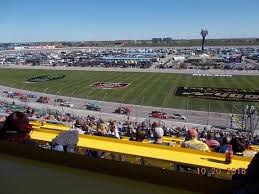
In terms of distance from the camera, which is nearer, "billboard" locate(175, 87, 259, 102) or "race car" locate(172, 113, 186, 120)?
"race car" locate(172, 113, 186, 120)

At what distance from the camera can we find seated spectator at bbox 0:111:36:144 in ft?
12.9

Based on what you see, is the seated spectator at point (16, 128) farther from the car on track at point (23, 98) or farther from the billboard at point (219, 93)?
the billboard at point (219, 93)

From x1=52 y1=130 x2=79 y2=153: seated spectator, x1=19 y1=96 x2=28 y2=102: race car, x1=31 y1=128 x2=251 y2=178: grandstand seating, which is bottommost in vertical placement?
x1=19 y1=96 x2=28 y2=102: race car

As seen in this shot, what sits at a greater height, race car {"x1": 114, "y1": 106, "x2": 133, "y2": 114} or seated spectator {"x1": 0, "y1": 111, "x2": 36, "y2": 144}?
seated spectator {"x1": 0, "y1": 111, "x2": 36, "y2": 144}

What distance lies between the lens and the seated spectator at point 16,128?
12.9 feet

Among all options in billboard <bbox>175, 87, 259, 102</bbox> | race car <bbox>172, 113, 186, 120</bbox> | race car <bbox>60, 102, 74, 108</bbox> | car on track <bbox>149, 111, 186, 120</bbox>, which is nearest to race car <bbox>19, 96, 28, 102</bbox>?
race car <bbox>60, 102, 74, 108</bbox>

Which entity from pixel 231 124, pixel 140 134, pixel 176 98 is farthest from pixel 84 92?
pixel 140 134

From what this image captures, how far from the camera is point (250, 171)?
2404mm

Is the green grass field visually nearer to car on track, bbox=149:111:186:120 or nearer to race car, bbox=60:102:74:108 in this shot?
car on track, bbox=149:111:186:120

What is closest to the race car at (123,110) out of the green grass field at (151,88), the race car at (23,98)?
the green grass field at (151,88)

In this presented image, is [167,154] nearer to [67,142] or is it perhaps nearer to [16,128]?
[67,142]

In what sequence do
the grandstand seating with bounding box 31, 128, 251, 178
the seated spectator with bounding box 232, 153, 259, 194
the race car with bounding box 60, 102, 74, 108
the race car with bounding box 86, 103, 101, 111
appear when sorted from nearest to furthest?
1. the seated spectator with bounding box 232, 153, 259, 194
2. the grandstand seating with bounding box 31, 128, 251, 178
3. the race car with bounding box 86, 103, 101, 111
4. the race car with bounding box 60, 102, 74, 108

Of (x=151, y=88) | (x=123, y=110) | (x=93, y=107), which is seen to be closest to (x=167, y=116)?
(x=123, y=110)

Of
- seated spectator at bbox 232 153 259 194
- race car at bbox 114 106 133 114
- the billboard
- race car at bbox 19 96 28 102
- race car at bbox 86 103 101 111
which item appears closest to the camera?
seated spectator at bbox 232 153 259 194
